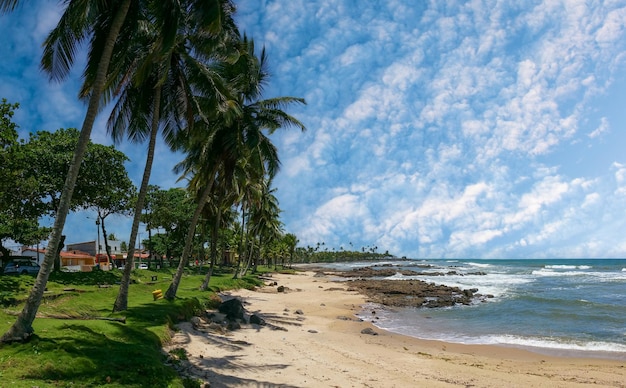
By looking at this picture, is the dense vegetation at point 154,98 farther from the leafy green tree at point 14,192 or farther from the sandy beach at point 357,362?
the sandy beach at point 357,362

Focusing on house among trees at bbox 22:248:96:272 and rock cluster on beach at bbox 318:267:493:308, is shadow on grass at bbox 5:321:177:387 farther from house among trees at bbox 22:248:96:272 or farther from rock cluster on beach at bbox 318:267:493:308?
house among trees at bbox 22:248:96:272

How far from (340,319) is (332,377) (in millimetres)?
11890

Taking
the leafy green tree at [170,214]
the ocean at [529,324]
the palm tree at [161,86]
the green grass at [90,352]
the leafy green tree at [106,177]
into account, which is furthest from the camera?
the leafy green tree at [170,214]

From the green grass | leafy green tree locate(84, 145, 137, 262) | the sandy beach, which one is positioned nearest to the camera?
the green grass

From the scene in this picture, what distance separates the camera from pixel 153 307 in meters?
14.7

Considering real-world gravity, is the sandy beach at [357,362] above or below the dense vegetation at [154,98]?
below

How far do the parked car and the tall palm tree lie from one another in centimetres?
1467

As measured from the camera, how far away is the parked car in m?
26.2

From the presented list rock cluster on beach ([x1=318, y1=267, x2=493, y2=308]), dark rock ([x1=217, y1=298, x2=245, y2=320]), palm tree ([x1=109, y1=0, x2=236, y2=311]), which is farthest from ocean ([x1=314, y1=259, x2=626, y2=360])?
palm tree ([x1=109, y1=0, x2=236, y2=311])

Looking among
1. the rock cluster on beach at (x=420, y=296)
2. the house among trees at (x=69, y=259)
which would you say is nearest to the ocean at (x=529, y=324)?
the rock cluster on beach at (x=420, y=296)

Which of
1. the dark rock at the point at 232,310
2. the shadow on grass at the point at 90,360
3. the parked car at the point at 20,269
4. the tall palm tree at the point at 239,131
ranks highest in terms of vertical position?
the tall palm tree at the point at 239,131

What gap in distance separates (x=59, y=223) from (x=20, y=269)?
78.7 ft

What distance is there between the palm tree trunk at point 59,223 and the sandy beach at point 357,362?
3.34 meters

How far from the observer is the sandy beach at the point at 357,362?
32.4 ft
